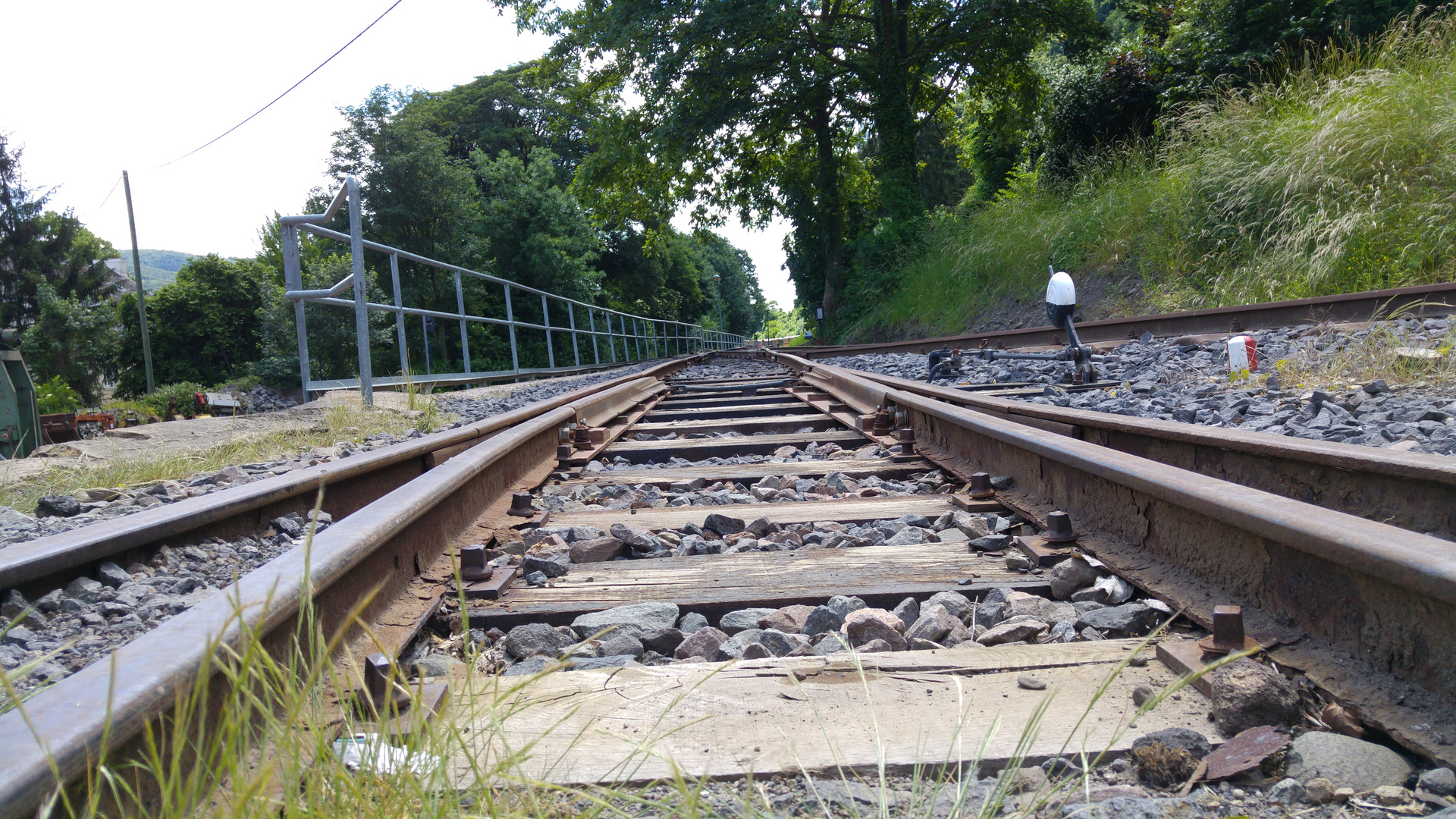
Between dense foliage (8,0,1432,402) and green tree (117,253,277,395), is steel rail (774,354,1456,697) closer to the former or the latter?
dense foliage (8,0,1432,402)

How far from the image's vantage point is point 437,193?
30672mm

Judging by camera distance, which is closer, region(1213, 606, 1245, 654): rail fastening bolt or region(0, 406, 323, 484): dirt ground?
region(1213, 606, 1245, 654): rail fastening bolt

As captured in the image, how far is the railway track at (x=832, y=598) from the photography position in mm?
980

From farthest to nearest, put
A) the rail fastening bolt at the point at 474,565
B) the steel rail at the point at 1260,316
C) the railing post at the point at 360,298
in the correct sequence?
the railing post at the point at 360,298 → the steel rail at the point at 1260,316 → the rail fastening bolt at the point at 474,565

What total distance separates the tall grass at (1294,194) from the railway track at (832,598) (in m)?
5.14

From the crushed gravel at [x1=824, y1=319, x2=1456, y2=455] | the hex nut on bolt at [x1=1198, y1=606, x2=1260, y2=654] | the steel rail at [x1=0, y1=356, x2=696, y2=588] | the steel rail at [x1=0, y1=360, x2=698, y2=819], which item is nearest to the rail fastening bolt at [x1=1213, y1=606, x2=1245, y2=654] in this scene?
the hex nut on bolt at [x1=1198, y1=606, x2=1260, y2=654]

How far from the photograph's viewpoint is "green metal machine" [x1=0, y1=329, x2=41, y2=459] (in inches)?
242

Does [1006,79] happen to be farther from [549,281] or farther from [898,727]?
[898,727]

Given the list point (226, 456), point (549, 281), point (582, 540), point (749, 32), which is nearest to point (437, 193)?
point (549, 281)

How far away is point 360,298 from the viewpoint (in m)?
5.69

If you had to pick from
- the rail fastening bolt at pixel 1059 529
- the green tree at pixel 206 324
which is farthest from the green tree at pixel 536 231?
the rail fastening bolt at pixel 1059 529

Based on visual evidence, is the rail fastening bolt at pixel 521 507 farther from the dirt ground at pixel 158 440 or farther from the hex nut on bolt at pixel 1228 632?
the dirt ground at pixel 158 440

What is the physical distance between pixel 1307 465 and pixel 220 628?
211cm

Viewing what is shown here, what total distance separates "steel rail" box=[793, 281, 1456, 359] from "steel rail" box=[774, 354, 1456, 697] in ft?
10.2
